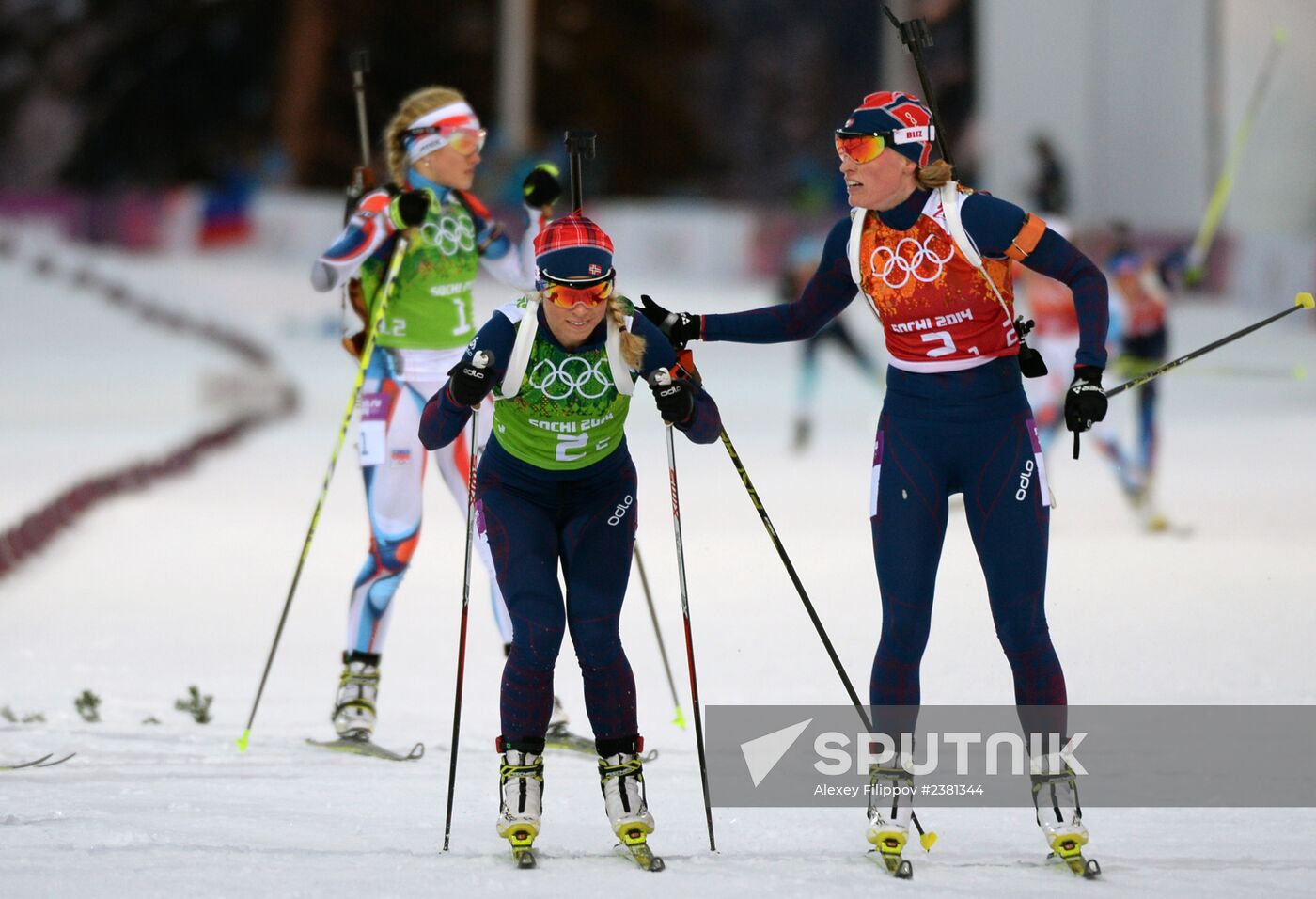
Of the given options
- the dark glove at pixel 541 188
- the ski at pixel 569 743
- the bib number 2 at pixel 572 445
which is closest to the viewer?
the bib number 2 at pixel 572 445

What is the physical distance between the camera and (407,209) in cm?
761

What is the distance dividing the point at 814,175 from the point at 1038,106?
1216cm

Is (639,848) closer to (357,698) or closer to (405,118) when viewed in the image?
(357,698)

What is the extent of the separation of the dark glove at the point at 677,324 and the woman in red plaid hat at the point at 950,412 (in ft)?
1.85

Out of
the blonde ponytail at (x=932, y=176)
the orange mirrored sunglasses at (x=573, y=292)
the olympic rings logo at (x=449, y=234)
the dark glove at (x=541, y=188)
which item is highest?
the dark glove at (x=541, y=188)

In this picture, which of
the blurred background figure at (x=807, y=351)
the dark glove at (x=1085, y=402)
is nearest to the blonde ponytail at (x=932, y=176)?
the dark glove at (x=1085, y=402)

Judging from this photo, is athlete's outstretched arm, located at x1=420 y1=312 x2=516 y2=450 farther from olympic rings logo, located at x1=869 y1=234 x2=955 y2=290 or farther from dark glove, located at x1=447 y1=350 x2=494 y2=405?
olympic rings logo, located at x1=869 y1=234 x2=955 y2=290

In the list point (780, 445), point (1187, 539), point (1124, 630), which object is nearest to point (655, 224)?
point (780, 445)

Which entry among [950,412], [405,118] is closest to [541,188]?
[405,118]

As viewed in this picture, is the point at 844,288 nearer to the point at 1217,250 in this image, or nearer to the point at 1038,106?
the point at 1217,250

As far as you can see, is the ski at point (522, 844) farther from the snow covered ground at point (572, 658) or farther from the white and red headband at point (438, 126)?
the white and red headband at point (438, 126)

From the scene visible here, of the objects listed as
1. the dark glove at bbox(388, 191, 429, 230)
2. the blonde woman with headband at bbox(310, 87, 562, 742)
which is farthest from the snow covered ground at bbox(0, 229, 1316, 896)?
the dark glove at bbox(388, 191, 429, 230)

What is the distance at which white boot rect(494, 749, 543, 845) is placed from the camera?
18.7 feet

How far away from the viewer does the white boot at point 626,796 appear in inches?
225
